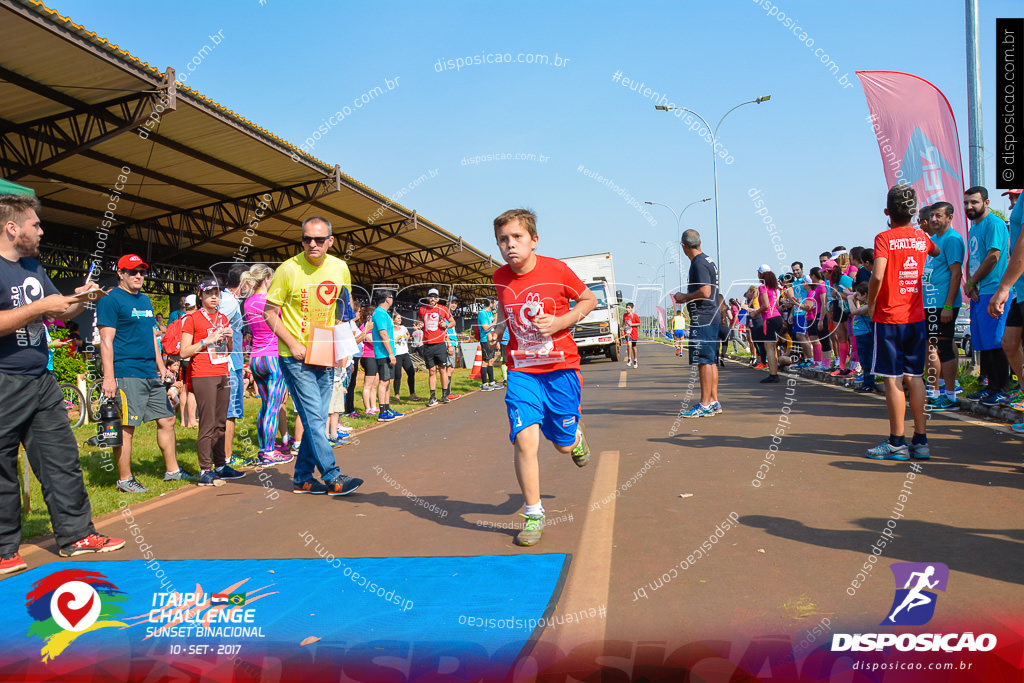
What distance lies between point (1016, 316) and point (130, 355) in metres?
7.60

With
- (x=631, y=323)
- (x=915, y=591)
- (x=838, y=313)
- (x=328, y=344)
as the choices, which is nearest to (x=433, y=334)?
(x=328, y=344)

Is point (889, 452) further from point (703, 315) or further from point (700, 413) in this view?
point (703, 315)

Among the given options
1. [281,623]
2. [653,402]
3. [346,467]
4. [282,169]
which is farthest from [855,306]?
[282,169]

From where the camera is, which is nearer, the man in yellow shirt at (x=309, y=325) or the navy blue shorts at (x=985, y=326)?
the man in yellow shirt at (x=309, y=325)

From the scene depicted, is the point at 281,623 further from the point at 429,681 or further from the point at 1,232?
the point at 1,232

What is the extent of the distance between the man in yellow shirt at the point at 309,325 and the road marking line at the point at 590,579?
2087 mm

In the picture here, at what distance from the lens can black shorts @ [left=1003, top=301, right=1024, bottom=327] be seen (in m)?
5.71

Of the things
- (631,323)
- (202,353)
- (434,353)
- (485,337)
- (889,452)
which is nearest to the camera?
(889,452)

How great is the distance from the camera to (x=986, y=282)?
7570mm

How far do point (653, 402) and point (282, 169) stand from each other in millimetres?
11025

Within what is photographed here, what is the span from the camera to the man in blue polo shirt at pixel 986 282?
285 inches

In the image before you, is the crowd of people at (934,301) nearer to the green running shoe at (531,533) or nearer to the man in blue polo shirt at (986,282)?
the man in blue polo shirt at (986,282)

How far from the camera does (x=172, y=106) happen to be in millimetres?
11352

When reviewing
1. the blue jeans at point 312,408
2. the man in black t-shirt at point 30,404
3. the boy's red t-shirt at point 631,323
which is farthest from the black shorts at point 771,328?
the man in black t-shirt at point 30,404
